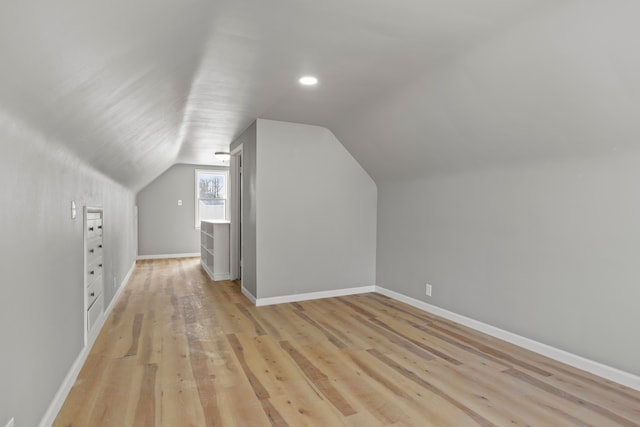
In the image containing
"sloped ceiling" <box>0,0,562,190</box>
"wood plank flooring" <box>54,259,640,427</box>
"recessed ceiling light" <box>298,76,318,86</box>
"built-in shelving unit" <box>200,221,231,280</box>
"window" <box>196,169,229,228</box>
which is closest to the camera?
"sloped ceiling" <box>0,0,562,190</box>

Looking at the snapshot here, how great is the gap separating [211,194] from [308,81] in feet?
21.3

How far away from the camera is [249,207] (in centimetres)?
484

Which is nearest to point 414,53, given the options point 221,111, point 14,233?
point 221,111

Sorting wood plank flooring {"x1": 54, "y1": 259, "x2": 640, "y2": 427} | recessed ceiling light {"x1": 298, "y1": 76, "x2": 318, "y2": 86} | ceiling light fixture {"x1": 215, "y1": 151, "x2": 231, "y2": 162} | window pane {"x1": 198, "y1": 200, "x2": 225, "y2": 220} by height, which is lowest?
wood plank flooring {"x1": 54, "y1": 259, "x2": 640, "y2": 427}

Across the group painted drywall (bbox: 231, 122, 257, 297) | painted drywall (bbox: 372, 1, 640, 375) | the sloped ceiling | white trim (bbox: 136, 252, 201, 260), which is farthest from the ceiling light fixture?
painted drywall (bbox: 372, 1, 640, 375)

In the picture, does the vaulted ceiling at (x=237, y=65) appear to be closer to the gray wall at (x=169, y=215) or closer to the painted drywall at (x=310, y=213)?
the painted drywall at (x=310, y=213)

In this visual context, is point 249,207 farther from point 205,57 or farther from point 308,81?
point 205,57

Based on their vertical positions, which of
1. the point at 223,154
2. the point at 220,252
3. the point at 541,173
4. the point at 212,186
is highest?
the point at 223,154

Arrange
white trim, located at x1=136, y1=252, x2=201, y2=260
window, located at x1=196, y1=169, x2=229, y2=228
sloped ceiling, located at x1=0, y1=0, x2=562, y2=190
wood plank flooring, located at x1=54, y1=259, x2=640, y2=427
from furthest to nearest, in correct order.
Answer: window, located at x1=196, y1=169, x2=229, y2=228
white trim, located at x1=136, y1=252, x2=201, y2=260
wood plank flooring, located at x1=54, y1=259, x2=640, y2=427
sloped ceiling, located at x1=0, y1=0, x2=562, y2=190

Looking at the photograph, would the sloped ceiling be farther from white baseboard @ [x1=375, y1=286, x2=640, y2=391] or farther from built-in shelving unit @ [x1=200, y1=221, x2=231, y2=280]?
built-in shelving unit @ [x1=200, y1=221, x2=231, y2=280]

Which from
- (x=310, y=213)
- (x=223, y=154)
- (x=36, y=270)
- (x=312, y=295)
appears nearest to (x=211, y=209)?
(x=223, y=154)

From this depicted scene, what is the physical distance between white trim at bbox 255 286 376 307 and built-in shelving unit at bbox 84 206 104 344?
169 cm

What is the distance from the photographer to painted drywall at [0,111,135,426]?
4.85 ft

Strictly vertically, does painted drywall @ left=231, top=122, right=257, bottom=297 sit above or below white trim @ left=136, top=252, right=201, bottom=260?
above
